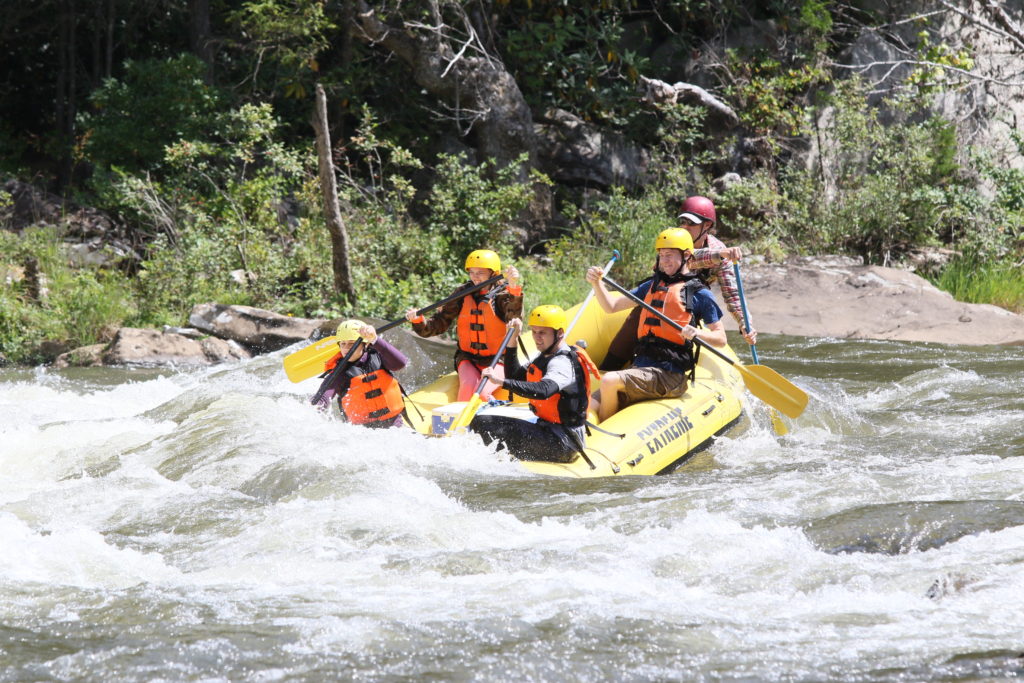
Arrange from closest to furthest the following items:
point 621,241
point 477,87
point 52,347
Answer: point 52,347 < point 621,241 < point 477,87

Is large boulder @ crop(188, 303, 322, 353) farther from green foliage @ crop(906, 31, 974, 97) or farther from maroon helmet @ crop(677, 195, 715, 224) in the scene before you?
green foliage @ crop(906, 31, 974, 97)

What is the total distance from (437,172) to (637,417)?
8.03m

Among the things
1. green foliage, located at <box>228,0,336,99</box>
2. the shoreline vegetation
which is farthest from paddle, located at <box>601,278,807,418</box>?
green foliage, located at <box>228,0,336,99</box>

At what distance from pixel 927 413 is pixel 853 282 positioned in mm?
4489

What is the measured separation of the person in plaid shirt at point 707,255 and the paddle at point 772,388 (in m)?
0.39

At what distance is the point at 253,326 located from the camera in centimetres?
967

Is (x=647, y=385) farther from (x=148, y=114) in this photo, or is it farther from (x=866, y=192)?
(x=148, y=114)

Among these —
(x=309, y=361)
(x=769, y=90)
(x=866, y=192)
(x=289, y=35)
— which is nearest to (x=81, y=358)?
(x=309, y=361)

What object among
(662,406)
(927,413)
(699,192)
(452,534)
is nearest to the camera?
(452,534)

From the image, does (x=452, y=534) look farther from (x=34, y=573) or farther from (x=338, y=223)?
(x=338, y=223)

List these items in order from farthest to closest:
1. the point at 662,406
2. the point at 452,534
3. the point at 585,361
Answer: the point at 662,406 → the point at 585,361 → the point at 452,534

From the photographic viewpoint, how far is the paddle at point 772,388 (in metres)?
6.13

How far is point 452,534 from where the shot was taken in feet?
13.8

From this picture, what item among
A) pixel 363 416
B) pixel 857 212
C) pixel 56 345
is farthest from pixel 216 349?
pixel 857 212
